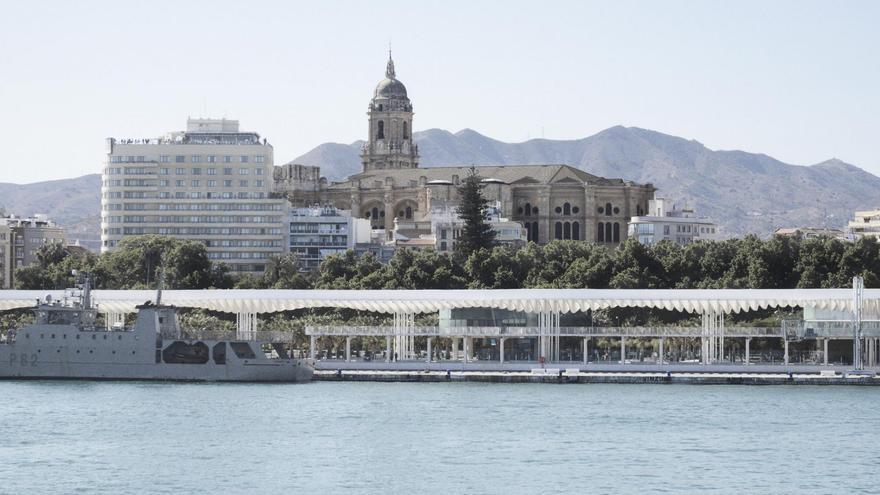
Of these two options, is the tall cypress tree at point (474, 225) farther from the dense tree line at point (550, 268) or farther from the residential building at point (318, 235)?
the residential building at point (318, 235)

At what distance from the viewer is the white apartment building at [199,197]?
19250 cm

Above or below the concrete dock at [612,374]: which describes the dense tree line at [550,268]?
above

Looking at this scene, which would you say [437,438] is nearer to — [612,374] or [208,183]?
[612,374]

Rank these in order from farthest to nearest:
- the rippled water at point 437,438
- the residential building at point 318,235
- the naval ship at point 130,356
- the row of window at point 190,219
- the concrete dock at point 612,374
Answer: the residential building at point 318,235 → the row of window at point 190,219 → the naval ship at point 130,356 → the concrete dock at point 612,374 → the rippled water at point 437,438

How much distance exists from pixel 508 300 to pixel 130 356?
22.2 metres

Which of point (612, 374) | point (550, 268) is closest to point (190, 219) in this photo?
point (550, 268)

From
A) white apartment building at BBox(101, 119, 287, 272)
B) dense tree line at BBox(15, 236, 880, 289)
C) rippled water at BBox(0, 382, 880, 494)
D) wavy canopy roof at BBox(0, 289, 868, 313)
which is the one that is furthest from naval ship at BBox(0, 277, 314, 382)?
white apartment building at BBox(101, 119, 287, 272)

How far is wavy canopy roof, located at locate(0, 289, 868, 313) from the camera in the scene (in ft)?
351

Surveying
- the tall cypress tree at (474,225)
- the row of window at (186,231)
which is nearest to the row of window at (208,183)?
the row of window at (186,231)

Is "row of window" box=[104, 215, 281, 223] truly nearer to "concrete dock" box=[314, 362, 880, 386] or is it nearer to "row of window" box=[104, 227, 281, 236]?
"row of window" box=[104, 227, 281, 236]

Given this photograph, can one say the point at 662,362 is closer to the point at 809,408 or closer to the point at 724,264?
the point at 809,408

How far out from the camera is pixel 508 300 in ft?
358

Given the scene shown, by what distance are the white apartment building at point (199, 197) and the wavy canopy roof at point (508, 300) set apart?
249 ft

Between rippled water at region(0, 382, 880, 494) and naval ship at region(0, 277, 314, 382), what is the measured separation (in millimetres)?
2606
